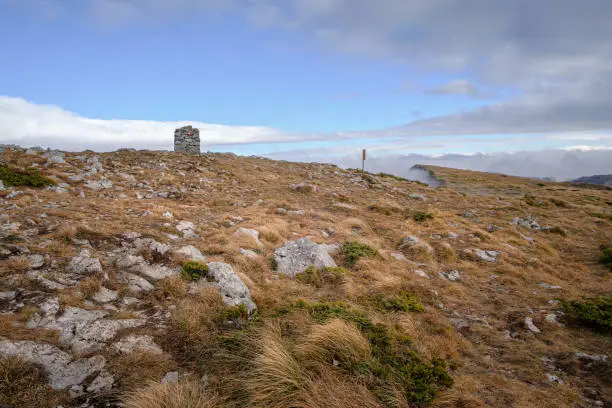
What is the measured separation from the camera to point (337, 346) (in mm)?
4246

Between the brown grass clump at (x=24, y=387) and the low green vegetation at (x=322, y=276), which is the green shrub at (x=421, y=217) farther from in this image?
the brown grass clump at (x=24, y=387)

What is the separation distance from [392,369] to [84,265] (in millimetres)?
5786

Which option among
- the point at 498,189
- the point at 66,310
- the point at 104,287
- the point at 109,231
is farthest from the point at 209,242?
the point at 498,189

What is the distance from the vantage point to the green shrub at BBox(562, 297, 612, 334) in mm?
6199

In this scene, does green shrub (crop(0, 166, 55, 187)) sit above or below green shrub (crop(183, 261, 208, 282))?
above

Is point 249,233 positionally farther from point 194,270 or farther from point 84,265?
point 84,265

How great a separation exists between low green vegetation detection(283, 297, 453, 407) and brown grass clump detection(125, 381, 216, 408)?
1743 millimetres

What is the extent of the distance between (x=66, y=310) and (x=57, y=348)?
902 millimetres

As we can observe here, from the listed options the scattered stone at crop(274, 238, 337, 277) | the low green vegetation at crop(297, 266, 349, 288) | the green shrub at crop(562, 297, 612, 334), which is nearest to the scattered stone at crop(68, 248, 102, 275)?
the scattered stone at crop(274, 238, 337, 277)

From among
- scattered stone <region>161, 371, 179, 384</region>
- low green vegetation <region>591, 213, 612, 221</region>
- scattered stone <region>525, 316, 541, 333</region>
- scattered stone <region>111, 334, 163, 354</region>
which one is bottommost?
scattered stone <region>525, 316, 541, 333</region>

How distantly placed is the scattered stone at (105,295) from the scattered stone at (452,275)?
778 cm

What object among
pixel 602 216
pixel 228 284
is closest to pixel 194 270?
pixel 228 284

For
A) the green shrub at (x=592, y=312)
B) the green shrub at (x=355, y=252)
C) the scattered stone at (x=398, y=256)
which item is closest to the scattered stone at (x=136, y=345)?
the green shrub at (x=355, y=252)

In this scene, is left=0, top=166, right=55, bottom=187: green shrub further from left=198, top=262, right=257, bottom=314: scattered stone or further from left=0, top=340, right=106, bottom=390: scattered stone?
left=0, top=340, right=106, bottom=390: scattered stone
